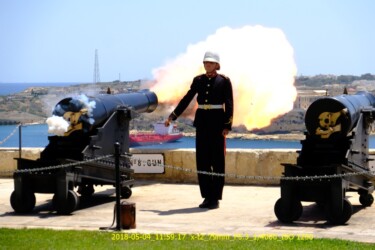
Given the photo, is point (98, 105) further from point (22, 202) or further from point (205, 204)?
point (205, 204)

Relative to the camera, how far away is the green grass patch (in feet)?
30.9

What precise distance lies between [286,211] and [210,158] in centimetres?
223

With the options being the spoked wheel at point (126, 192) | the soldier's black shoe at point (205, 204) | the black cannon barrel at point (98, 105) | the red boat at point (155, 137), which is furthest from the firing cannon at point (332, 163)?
the red boat at point (155, 137)

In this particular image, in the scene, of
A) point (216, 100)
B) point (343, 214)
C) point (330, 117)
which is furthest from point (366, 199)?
point (216, 100)

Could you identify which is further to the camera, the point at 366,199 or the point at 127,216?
the point at 366,199

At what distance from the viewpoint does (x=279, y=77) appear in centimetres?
1634

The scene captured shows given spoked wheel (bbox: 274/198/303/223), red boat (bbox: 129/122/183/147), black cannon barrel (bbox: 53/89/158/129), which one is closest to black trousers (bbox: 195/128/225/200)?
black cannon barrel (bbox: 53/89/158/129)

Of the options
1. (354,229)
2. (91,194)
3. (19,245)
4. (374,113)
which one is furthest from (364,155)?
(19,245)

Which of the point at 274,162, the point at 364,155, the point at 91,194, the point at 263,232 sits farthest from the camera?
the point at 274,162

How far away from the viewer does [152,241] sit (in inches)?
388

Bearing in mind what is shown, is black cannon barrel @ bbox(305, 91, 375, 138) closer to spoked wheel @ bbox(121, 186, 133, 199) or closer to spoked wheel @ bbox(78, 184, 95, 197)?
spoked wheel @ bbox(121, 186, 133, 199)

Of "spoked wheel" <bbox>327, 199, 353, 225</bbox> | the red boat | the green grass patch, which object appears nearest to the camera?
the green grass patch

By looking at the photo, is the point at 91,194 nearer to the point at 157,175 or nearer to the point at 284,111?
the point at 157,175

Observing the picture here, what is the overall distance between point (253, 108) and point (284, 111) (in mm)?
622
